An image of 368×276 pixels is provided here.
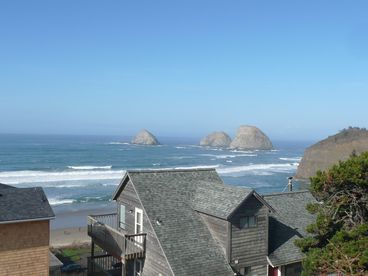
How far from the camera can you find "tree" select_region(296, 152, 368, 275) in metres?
17.1

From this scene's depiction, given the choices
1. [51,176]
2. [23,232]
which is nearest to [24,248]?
[23,232]

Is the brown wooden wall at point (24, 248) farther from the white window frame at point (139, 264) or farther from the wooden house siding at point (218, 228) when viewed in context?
the wooden house siding at point (218, 228)

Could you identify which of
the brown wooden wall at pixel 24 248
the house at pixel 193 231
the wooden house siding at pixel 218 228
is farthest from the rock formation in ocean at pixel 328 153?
the brown wooden wall at pixel 24 248

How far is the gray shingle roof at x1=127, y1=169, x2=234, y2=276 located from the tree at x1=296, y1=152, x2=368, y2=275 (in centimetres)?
456

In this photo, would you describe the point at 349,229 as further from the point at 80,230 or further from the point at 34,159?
the point at 34,159

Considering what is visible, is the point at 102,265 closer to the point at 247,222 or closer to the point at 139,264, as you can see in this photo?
the point at 139,264

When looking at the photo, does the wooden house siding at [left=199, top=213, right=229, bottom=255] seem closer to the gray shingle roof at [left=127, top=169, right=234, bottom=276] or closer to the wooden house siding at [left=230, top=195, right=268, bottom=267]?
the gray shingle roof at [left=127, top=169, right=234, bottom=276]

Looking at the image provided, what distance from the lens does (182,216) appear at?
2252cm

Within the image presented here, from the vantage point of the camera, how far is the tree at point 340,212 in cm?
1712

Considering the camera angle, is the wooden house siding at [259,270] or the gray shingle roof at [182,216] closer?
the gray shingle roof at [182,216]

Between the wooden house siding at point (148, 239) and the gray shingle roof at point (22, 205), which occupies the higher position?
the gray shingle roof at point (22, 205)

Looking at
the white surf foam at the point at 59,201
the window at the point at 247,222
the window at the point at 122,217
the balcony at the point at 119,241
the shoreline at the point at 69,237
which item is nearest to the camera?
the window at the point at 247,222

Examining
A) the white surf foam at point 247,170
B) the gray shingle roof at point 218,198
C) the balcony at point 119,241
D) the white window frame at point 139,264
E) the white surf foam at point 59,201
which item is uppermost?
the gray shingle roof at point 218,198

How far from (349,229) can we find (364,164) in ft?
9.23
